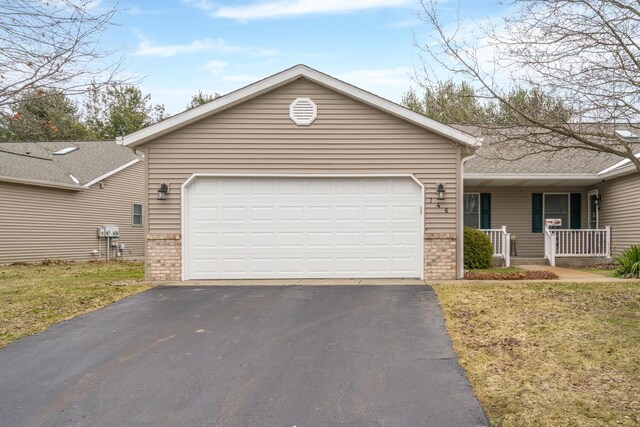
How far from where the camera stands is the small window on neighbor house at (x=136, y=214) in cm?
2298

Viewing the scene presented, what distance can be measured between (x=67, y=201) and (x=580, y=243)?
687 inches

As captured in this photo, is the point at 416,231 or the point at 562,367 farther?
the point at 416,231

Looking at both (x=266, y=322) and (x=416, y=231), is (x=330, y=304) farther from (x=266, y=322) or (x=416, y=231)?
(x=416, y=231)

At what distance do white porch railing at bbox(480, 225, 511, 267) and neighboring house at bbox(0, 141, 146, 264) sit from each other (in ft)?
39.2

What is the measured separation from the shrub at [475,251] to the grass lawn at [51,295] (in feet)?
25.7

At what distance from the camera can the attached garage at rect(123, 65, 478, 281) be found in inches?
440

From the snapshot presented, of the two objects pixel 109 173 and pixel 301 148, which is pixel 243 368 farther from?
pixel 109 173

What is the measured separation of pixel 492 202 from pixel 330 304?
9464mm

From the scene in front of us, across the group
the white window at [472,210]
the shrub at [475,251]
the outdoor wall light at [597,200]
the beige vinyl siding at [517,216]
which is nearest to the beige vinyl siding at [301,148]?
the shrub at [475,251]

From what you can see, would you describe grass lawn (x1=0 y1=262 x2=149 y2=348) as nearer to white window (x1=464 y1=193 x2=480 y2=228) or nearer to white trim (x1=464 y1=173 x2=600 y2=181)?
white trim (x1=464 y1=173 x2=600 y2=181)

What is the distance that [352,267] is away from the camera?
1130 cm

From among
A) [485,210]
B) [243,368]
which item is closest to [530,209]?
[485,210]

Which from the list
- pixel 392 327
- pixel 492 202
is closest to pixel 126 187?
pixel 492 202

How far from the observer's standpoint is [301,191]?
37.2 feet
